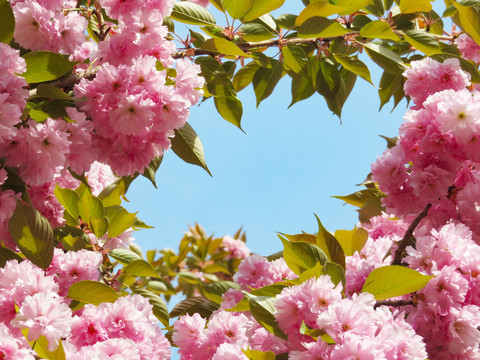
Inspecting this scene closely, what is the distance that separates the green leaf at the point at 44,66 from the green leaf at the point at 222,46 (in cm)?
57

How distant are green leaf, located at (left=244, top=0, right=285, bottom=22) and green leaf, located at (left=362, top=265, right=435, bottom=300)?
1100mm

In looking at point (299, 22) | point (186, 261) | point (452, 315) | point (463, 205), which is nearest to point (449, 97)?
point (463, 205)

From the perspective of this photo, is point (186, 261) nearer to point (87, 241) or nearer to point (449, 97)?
point (87, 241)

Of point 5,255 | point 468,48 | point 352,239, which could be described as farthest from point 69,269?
point 468,48

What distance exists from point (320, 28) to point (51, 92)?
1.06 metres

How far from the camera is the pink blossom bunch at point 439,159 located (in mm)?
1604

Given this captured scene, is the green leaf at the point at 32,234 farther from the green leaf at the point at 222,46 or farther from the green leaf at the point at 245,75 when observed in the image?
the green leaf at the point at 245,75

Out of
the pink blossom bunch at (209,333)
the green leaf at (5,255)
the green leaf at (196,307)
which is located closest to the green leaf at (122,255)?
the green leaf at (196,307)

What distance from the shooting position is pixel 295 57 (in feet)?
7.35

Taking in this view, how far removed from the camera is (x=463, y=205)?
174 cm

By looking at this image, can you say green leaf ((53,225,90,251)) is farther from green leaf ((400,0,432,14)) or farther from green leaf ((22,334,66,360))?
green leaf ((400,0,432,14))

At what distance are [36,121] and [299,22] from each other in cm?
113

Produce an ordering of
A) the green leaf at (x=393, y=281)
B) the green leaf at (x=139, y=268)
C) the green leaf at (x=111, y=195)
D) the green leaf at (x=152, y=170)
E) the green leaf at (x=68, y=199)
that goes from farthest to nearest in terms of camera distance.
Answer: the green leaf at (x=111, y=195) < the green leaf at (x=139, y=268) < the green leaf at (x=68, y=199) < the green leaf at (x=152, y=170) < the green leaf at (x=393, y=281)

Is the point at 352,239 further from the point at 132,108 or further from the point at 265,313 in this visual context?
the point at 132,108
